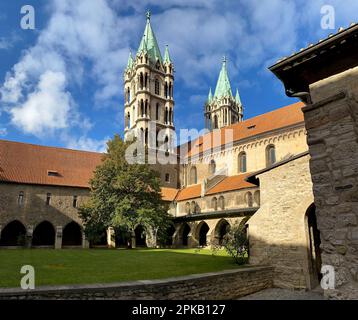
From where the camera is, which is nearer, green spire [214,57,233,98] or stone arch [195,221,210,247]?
stone arch [195,221,210,247]

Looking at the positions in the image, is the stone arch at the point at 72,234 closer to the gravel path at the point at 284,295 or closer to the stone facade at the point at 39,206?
the stone facade at the point at 39,206

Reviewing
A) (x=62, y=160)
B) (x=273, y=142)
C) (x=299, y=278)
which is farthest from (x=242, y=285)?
(x=62, y=160)

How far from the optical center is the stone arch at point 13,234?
28119 mm

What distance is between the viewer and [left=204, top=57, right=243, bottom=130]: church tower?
59906 millimetres

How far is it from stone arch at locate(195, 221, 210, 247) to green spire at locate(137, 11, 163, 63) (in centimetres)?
2886

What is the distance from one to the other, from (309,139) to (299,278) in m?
7.75

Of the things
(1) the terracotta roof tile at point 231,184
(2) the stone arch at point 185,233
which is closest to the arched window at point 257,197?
(1) the terracotta roof tile at point 231,184

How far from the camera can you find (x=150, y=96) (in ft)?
152

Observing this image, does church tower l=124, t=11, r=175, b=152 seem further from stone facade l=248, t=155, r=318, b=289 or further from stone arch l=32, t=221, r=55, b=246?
stone facade l=248, t=155, r=318, b=289

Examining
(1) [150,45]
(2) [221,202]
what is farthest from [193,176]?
(1) [150,45]

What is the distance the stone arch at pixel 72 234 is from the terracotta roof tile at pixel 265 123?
658 inches

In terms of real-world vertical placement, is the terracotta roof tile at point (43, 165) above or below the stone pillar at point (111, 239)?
above

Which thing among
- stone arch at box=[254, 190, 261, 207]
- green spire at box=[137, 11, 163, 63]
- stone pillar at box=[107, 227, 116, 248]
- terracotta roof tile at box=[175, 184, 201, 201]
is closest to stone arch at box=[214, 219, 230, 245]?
stone arch at box=[254, 190, 261, 207]

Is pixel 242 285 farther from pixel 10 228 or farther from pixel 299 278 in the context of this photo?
pixel 10 228
